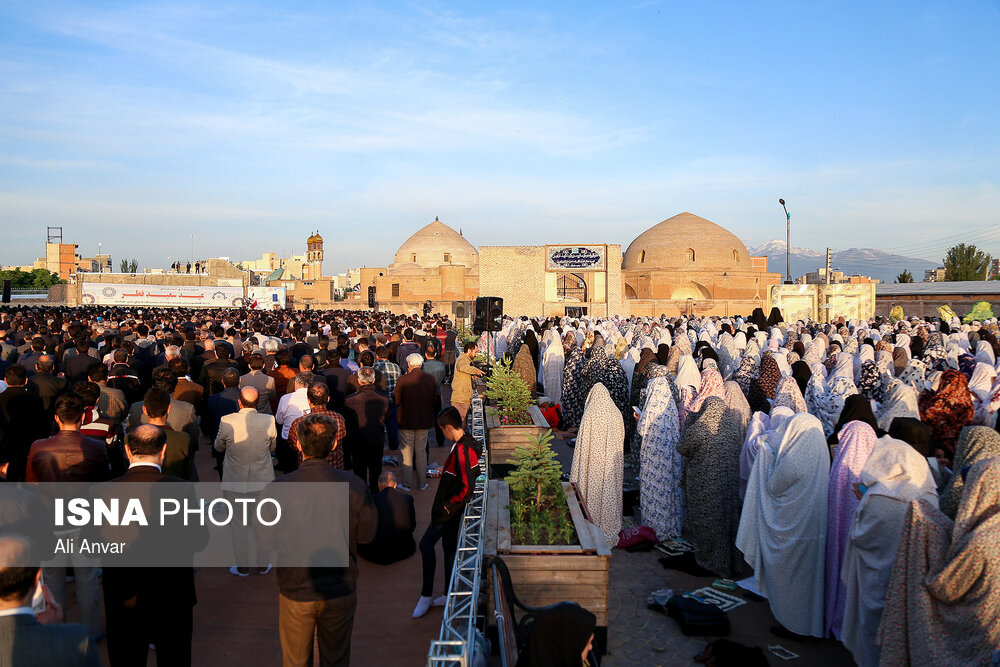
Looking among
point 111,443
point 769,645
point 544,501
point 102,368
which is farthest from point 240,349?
point 769,645

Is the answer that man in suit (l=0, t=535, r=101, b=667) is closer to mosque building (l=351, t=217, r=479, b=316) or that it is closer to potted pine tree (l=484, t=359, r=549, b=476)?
potted pine tree (l=484, t=359, r=549, b=476)

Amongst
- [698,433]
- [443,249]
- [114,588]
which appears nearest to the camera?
[114,588]

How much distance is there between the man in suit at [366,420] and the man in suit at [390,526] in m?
1.18

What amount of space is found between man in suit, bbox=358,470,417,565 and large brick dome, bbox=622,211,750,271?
42674 millimetres

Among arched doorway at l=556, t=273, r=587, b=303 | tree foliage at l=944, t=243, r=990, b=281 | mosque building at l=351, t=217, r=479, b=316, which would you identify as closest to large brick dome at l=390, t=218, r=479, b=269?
mosque building at l=351, t=217, r=479, b=316

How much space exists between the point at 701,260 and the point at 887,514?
4384cm

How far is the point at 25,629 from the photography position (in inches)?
76.5

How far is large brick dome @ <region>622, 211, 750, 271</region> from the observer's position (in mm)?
45531

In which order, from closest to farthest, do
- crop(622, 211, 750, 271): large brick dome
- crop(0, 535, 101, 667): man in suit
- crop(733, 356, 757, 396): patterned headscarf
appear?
1. crop(0, 535, 101, 667): man in suit
2. crop(733, 356, 757, 396): patterned headscarf
3. crop(622, 211, 750, 271): large brick dome

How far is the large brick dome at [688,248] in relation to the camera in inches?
1793

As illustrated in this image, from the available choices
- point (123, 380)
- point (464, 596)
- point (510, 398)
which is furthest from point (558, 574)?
point (123, 380)

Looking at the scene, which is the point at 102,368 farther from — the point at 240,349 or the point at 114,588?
the point at 240,349

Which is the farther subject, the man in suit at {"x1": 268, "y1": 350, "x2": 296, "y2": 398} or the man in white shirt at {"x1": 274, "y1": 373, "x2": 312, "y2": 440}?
the man in suit at {"x1": 268, "y1": 350, "x2": 296, "y2": 398}

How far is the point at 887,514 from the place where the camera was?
369 centimetres
